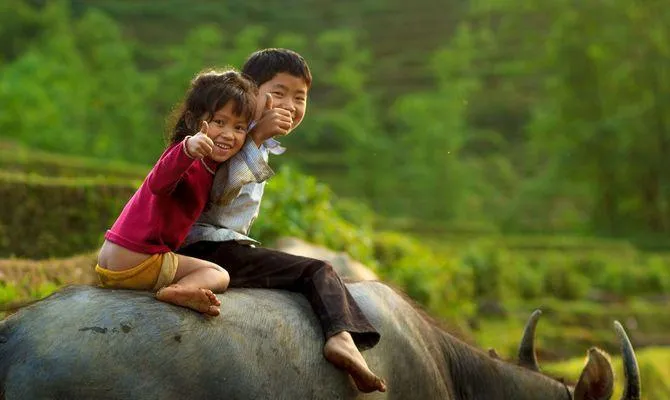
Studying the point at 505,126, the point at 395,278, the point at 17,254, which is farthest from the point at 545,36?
the point at 17,254

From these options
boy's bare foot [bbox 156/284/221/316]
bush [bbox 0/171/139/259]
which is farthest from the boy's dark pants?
bush [bbox 0/171/139/259]

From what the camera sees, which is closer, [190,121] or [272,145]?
[190,121]

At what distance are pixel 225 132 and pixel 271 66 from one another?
0.48 metres

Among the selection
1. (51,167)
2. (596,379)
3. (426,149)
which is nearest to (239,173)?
(596,379)

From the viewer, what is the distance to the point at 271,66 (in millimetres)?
4047

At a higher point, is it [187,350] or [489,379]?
[187,350]

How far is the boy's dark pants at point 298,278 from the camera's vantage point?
387 cm

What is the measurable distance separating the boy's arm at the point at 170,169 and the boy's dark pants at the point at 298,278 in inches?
19.9

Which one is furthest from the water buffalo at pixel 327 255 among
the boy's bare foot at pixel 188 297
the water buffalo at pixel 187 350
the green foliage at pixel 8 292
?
the boy's bare foot at pixel 188 297

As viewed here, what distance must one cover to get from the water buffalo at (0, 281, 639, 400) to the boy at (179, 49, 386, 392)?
0.07 meters

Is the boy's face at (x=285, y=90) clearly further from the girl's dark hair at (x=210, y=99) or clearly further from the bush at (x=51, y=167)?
the bush at (x=51, y=167)

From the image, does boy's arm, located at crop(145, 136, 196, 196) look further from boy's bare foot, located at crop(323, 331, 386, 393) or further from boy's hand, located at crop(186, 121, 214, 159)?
boy's bare foot, located at crop(323, 331, 386, 393)

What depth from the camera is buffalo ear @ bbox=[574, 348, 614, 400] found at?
4488 mm

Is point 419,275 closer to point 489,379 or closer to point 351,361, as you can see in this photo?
point 489,379
